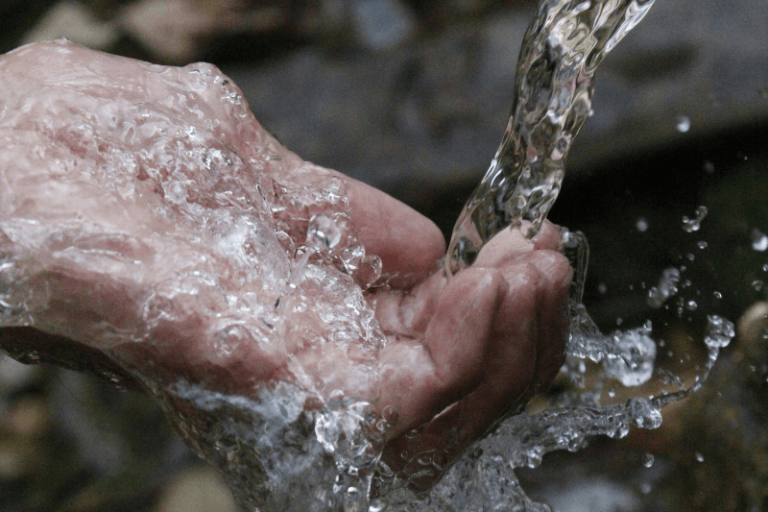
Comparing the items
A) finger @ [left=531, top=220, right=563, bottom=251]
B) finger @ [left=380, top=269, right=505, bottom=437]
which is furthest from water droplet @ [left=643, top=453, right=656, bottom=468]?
finger @ [left=380, top=269, right=505, bottom=437]

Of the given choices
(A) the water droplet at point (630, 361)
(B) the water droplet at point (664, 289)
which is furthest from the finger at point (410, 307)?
(B) the water droplet at point (664, 289)

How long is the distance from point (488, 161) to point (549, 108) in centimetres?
113

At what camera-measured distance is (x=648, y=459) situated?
1.83 metres

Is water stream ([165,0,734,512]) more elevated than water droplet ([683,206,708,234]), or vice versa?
water stream ([165,0,734,512])

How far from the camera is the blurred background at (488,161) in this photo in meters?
1.82

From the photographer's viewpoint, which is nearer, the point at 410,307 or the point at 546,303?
the point at 546,303

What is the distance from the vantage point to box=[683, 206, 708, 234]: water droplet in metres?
2.05

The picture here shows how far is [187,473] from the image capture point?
2.39m

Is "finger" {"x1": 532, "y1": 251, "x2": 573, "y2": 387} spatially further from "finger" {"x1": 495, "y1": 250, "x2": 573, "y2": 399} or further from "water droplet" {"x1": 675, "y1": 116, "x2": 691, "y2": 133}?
"water droplet" {"x1": 675, "y1": 116, "x2": 691, "y2": 133}

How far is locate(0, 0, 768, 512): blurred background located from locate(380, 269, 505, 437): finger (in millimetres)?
902

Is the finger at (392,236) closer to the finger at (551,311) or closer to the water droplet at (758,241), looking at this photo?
the finger at (551,311)

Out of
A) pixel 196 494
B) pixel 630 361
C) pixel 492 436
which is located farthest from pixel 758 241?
pixel 196 494

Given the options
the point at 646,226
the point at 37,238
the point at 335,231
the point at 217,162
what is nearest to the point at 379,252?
the point at 335,231

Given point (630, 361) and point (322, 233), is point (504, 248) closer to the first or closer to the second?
point (322, 233)
